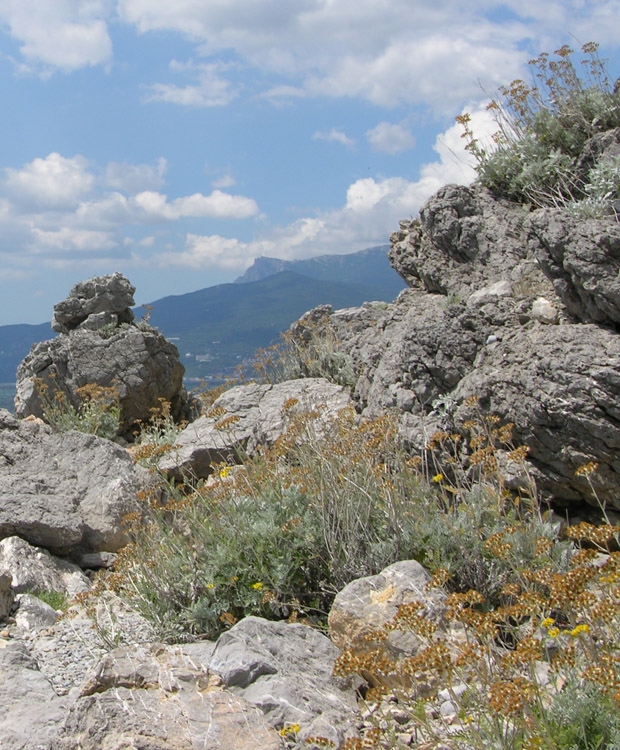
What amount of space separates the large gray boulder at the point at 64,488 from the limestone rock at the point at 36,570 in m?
0.26

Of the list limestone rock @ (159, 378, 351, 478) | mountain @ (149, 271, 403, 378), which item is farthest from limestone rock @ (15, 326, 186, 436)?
mountain @ (149, 271, 403, 378)

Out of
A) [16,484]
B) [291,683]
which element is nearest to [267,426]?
[16,484]

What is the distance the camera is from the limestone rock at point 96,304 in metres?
14.2

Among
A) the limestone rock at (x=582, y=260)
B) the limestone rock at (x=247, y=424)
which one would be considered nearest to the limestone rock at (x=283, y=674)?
the limestone rock at (x=582, y=260)

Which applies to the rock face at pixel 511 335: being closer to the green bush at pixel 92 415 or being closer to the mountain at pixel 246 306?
the green bush at pixel 92 415

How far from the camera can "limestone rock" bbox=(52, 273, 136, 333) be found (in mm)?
14227

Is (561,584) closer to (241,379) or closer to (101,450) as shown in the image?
(101,450)

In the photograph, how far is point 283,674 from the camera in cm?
383

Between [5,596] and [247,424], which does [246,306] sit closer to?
[247,424]

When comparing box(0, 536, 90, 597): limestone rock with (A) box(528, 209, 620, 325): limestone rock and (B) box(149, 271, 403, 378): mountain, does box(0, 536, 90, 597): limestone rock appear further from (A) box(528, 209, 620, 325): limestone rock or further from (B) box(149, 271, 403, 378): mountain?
(B) box(149, 271, 403, 378): mountain

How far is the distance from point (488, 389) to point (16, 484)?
17.8 ft

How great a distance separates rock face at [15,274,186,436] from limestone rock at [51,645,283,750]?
9.75 metres

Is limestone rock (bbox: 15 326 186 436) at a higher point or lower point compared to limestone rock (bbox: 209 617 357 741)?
higher

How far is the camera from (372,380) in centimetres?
827
